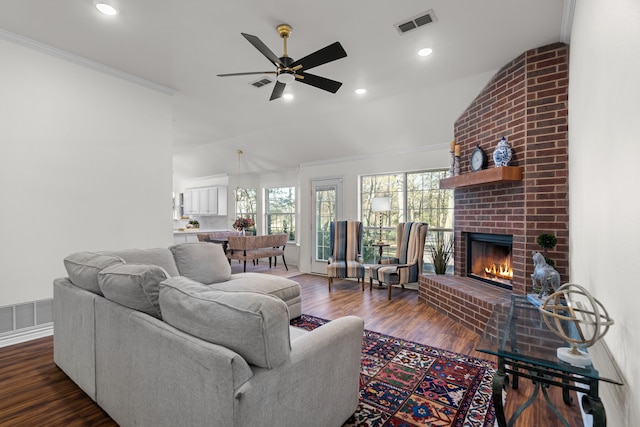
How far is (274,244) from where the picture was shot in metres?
6.90

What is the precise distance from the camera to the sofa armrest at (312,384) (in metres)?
1.07

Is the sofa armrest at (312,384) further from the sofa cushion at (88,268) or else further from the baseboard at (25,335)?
the baseboard at (25,335)

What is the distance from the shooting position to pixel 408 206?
528cm

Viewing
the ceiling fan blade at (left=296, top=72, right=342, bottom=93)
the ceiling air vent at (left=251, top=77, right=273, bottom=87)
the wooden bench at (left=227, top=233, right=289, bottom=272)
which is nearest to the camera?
the ceiling fan blade at (left=296, top=72, right=342, bottom=93)

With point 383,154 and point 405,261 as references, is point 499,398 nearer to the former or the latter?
point 405,261

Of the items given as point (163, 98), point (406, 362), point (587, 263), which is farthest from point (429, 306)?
point (163, 98)

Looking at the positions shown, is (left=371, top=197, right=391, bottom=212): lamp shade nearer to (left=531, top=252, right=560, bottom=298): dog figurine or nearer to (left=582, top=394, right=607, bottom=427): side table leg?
(left=531, top=252, right=560, bottom=298): dog figurine

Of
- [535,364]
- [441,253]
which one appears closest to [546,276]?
[535,364]

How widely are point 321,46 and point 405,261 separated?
3.26 metres

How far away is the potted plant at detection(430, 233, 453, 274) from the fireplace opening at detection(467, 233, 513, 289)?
44cm

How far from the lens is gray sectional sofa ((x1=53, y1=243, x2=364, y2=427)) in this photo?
3.53 feet

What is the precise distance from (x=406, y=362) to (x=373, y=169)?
3.76m

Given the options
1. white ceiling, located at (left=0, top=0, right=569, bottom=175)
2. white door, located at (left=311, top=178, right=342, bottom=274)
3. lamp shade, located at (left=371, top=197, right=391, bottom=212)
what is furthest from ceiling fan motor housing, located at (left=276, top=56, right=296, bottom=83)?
white door, located at (left=311, top=178, right=342, bottom=274)

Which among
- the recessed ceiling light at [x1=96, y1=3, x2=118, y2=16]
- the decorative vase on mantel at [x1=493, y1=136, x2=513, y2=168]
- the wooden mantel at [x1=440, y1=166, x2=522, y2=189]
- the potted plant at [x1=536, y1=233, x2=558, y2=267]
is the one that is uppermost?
the recessed ceiling light at [x1=96, y1=3, x2=118, y2=16]
